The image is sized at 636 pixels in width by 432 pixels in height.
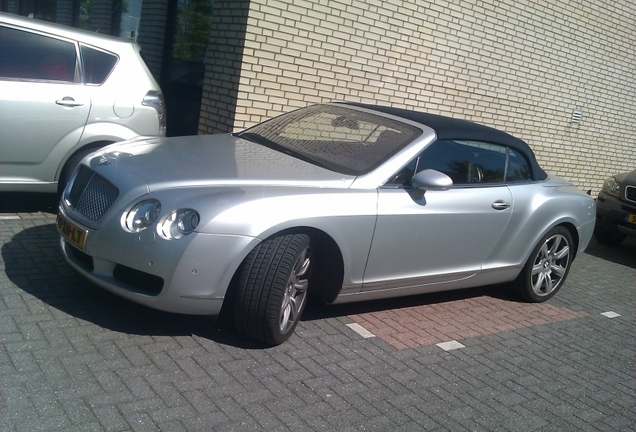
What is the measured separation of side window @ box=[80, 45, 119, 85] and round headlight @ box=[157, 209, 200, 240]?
2990 millimetres

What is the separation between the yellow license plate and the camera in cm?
A: 432

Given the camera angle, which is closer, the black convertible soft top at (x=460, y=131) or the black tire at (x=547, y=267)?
the black convertible soft top at (x=460, y=131)

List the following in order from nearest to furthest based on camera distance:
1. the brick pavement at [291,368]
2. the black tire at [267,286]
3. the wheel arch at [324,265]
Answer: the brick pavement at [291,368] → the black tire at [267,286] → the wheel arch at [324,265]

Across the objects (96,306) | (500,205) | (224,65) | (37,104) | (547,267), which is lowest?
(96,306)

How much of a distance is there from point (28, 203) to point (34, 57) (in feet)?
4.74

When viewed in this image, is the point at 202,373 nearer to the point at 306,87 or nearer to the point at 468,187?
the point at 468,187

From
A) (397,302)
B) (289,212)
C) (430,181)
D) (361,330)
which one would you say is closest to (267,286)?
(289,212)

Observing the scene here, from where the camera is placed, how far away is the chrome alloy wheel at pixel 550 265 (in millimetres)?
6471

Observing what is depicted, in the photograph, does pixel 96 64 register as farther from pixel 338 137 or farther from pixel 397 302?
pixel 397 302

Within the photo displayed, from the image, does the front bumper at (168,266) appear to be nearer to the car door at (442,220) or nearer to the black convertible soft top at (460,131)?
the car door at (442,220)

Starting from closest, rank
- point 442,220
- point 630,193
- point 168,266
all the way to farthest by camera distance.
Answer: point 168,266 → point 442,220 → point 630,193

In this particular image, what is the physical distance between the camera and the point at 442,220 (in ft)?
17.1

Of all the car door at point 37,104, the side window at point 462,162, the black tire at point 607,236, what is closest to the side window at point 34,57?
the car door at point 37,104

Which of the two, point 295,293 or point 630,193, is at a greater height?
point 630,193
